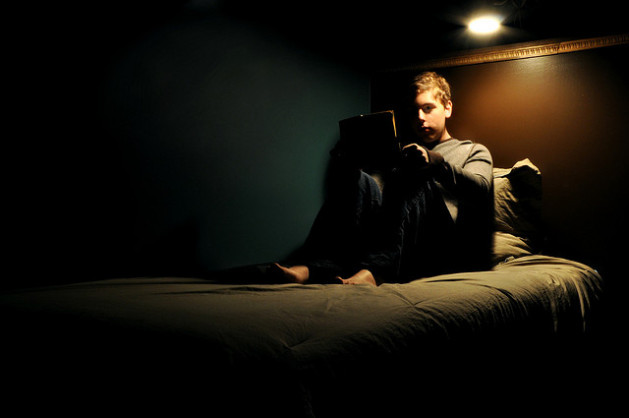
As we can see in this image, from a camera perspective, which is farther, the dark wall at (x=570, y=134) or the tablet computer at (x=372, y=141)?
the dark wall at (x=570, y=134)

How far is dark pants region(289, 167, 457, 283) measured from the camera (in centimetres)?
135

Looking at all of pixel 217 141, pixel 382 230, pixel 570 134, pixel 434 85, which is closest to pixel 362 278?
pixel 382 230

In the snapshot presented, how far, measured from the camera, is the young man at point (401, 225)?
1338mm

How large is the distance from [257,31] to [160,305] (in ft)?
4.88

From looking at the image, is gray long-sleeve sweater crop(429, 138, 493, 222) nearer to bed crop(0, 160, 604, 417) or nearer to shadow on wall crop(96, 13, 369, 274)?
bed crop(0, 160, 604, 417)

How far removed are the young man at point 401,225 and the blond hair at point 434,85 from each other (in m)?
0.57

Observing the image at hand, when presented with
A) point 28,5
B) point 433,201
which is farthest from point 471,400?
point 28,5

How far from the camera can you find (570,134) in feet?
6.64

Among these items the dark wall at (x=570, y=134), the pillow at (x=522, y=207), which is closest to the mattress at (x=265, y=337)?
the pillow at (x=522, y=207)

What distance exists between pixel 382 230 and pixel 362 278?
200 mm

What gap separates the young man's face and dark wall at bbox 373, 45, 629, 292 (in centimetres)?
23

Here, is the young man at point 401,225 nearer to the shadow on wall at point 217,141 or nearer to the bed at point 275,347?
the bed at point 275,347

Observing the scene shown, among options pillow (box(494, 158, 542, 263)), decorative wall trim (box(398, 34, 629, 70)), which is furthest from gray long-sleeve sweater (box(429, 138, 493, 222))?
A: decorative wall trim (box(398, 34, 629, 70))

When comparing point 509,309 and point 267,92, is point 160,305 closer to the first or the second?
point 509,309
